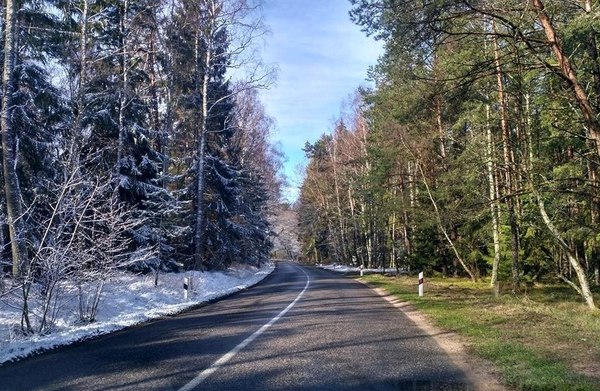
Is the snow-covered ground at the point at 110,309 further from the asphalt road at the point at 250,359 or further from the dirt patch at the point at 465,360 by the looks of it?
the dirt patch at the point at 465,360

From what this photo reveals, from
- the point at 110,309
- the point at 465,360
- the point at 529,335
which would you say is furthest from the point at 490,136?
the point at 110,309

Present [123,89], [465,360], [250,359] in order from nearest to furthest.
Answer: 1. [250,359]
2. [465,360]
3. [123,89]

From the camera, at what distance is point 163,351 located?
26.6 feet

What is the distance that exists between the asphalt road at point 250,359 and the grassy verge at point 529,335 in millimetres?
845

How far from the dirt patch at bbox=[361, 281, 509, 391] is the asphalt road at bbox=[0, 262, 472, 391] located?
0.17 metres

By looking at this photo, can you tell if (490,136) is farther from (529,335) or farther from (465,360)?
(465,360)

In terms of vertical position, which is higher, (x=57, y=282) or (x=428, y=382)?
(x=57, y=282)

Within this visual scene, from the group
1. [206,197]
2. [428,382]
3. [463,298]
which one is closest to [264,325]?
[428,382]

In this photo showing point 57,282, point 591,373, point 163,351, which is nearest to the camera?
point 591,373

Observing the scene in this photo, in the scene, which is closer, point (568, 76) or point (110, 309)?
point (568, 76)

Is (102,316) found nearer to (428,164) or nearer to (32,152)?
(32,152)

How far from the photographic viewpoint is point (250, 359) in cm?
745

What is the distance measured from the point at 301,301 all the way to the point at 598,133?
10.6 metres

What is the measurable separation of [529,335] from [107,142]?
18088mm
